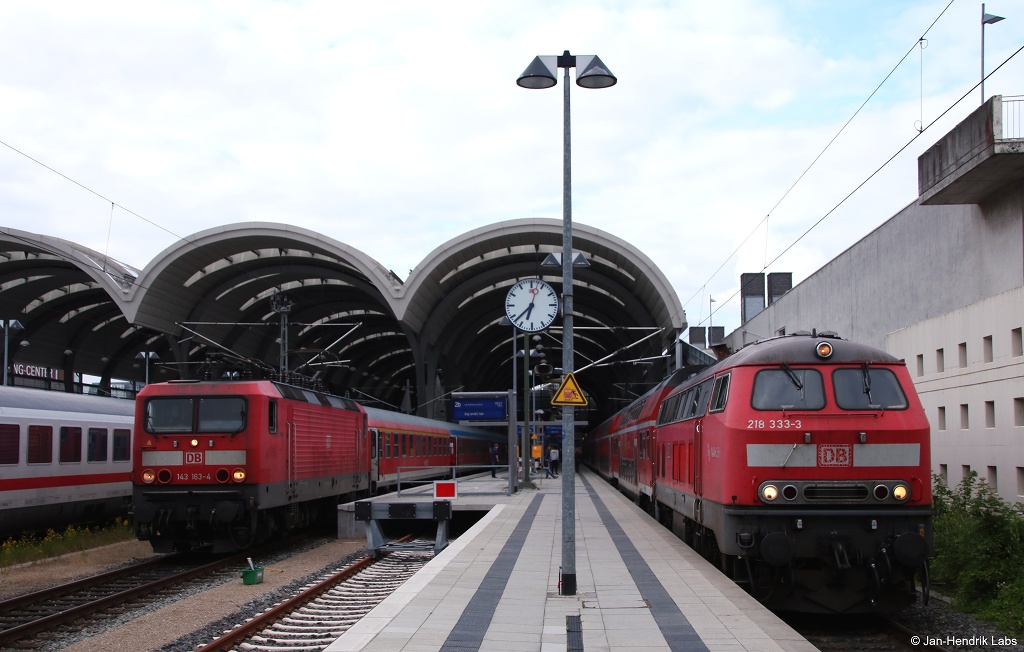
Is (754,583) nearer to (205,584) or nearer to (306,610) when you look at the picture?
(306,610)

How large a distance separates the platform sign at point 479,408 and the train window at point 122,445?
14.8 metres

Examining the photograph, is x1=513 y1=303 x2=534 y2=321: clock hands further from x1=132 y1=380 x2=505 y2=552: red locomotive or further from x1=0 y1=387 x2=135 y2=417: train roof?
x1=0 y1=387 x2=135 y2=417: train roof

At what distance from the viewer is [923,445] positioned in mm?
10547

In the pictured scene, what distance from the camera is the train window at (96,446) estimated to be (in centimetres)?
2069

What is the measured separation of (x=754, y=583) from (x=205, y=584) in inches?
342

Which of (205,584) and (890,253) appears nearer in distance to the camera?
(205,584)

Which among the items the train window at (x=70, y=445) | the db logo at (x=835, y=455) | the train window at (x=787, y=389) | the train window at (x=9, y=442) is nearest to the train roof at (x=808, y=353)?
the train window at (x=787, y=389)

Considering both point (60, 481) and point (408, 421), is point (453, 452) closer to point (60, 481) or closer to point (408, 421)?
point (408, 421)

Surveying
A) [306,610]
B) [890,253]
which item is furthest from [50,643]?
[890,253]

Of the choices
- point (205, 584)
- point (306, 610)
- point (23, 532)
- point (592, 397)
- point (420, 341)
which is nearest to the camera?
point (306, 610)

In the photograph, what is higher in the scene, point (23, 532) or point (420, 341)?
point (420, 341)

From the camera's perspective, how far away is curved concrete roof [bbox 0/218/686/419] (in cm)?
4197

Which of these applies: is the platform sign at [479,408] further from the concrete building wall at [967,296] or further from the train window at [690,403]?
the train window at [690,403]

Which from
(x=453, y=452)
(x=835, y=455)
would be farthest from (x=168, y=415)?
(x=453, y=452)
